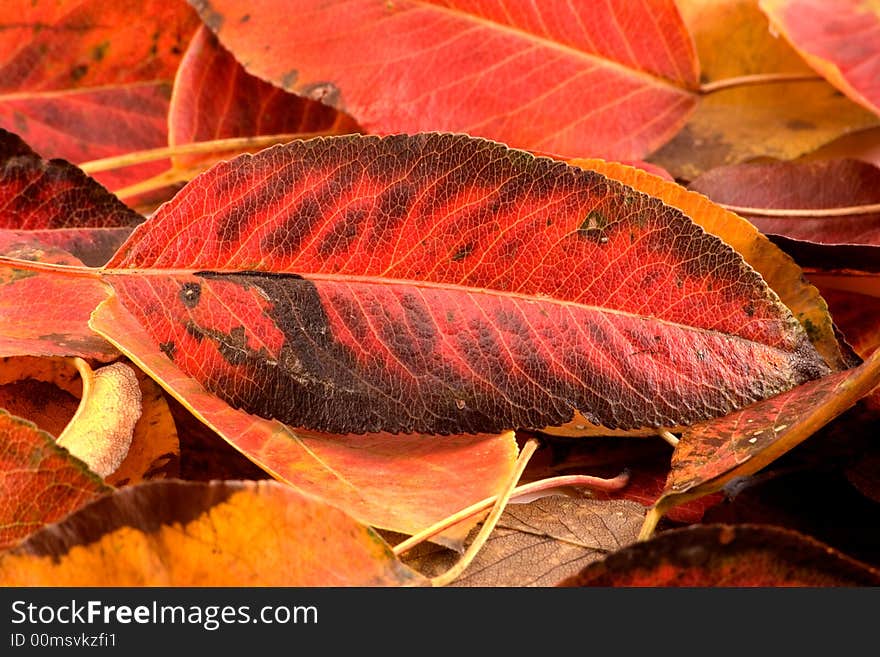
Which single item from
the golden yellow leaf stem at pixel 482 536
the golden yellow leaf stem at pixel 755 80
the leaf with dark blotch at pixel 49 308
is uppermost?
the leaf with dark blotch at pixel 49 308

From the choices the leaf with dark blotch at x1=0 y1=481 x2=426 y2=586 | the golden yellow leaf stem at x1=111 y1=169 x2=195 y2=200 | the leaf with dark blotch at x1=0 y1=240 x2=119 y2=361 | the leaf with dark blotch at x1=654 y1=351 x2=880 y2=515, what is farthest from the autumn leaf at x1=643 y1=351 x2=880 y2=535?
the golden yellow leaf stem at x1=111 y1=169 x2=195 y2=200

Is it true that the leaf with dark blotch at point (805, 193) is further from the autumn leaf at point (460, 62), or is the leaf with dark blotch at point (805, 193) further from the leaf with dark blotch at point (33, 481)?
the leaf with dark blotch at point (33, 481)

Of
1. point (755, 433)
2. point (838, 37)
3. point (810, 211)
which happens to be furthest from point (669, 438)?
point (838, 37)

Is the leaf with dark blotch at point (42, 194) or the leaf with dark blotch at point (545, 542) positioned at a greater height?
the leaf with dark blotch at point (42, 194)

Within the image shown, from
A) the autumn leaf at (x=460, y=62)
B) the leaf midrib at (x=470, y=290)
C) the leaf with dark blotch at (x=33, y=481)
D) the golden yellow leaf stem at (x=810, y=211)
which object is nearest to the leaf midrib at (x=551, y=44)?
the autumn leaf at (x=460, y=62)

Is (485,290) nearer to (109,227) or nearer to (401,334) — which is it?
(401,334)
